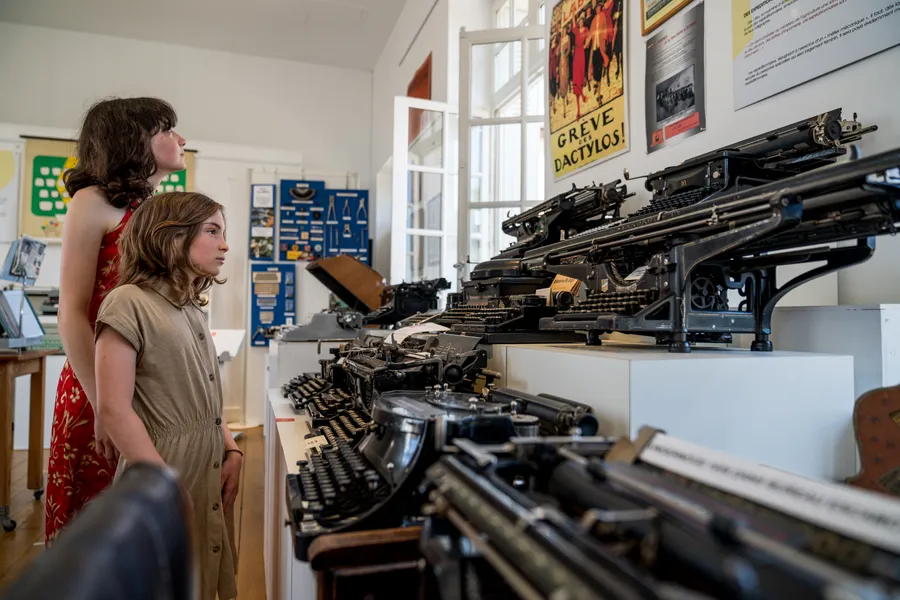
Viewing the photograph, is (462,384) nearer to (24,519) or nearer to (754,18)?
(754,18)

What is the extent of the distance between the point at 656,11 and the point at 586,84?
0.51 m

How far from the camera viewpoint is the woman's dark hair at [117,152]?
4.79 feet

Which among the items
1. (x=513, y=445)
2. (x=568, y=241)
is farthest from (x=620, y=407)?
(x=568, y=241)

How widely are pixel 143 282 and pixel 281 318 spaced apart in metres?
4.76

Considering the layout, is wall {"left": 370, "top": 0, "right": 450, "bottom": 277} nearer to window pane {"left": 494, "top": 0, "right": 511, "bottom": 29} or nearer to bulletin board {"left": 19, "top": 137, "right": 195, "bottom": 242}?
window pane {"left": 494, "top": 0, "right": 511, "bottom": 29}

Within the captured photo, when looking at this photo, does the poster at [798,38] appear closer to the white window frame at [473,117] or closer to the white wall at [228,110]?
the white window frame at [473,117]

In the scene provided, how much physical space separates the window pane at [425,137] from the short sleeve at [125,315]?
11.6 ft

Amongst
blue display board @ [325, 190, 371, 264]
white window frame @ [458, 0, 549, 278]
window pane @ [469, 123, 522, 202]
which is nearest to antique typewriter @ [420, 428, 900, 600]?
white window frame @ [458, 0, 549, 278]

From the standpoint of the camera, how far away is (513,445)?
0.74 m

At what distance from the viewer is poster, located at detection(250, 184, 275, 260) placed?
5953mm

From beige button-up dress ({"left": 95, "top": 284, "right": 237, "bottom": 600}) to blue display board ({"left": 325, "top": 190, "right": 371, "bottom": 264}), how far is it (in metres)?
4.69

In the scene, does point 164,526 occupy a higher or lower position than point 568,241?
lower

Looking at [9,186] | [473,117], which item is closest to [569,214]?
[473,117]

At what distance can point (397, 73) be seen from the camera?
5879 millimetres
